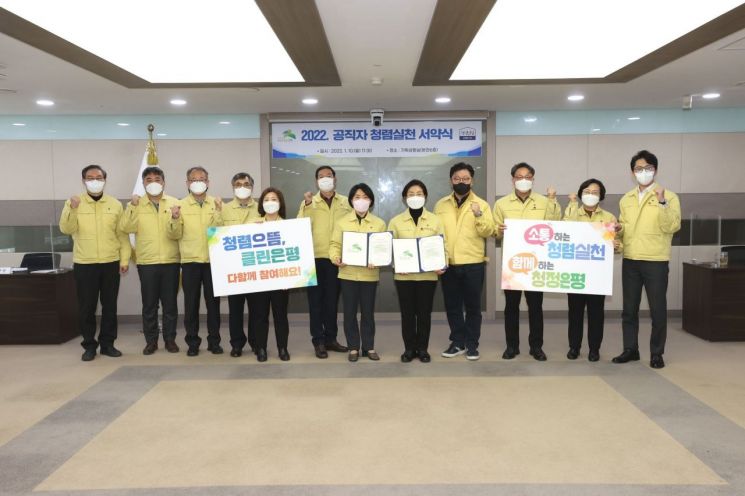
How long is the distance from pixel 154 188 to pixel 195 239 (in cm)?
60

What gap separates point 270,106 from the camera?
6.41 metres

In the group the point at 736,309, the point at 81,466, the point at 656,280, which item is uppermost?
the point at 656,280

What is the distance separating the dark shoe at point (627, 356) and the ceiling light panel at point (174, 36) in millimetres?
3800

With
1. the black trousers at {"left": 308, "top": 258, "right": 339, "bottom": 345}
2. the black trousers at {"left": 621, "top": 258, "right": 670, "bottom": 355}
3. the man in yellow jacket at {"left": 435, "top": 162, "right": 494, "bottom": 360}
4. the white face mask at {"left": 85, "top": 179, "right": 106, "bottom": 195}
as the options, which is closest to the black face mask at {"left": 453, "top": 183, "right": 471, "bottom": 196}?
the man in yellow jacket at {"left": 435, "top": 162, "right": 494, "bottom": 360}

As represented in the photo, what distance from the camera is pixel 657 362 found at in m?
4.70

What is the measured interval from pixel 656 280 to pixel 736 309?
5.53ft

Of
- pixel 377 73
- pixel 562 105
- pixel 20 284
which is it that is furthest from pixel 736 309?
pixel 20 284

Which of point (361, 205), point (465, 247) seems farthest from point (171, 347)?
point (465, 247)

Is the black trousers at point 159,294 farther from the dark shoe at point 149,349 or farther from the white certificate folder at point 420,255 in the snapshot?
the white certificate folder at point 420,255

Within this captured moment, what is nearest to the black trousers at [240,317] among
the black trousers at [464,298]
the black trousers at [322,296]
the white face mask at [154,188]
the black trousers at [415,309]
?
the black trousers at [322,296]

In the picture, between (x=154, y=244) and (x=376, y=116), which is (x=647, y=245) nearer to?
(x=376, y=116)

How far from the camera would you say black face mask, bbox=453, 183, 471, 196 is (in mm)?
4684

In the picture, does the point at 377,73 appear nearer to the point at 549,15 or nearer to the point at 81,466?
the point at 549,15

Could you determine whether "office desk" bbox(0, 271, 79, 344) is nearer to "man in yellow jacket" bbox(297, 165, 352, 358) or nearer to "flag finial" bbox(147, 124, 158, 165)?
"flag finial" bbox(147, 124, 158, 165)
